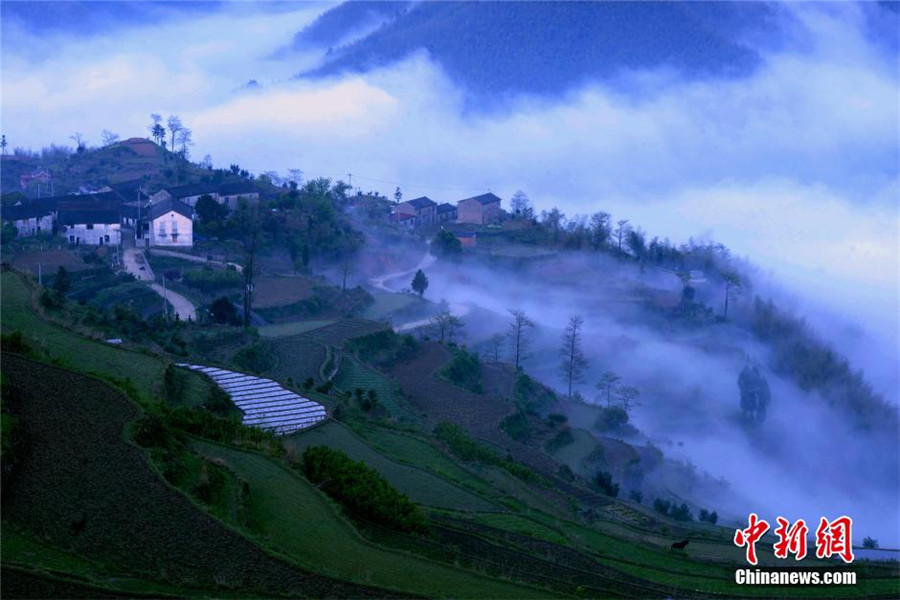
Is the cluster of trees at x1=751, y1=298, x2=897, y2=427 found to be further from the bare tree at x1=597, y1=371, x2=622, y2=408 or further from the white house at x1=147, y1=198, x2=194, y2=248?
the white house at x1=147, y1=198, x2=194, y2=248

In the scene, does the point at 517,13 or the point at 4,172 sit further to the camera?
the point at 517,13

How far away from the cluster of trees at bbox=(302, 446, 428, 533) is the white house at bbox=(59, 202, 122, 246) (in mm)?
17270

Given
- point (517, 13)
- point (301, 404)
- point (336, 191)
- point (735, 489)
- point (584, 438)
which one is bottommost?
point (735, 489)

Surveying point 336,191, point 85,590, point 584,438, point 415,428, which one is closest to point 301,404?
point 415,428

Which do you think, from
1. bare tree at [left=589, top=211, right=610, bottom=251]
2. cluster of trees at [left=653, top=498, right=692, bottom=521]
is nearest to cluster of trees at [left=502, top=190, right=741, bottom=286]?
bare tree at [left=589, top=211, right=610, bottom=251]

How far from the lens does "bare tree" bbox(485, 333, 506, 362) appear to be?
2070cm

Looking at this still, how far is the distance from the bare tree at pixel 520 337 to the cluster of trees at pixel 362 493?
40.6 feet

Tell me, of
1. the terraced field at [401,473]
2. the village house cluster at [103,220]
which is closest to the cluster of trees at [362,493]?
the terraced field at [401,473]

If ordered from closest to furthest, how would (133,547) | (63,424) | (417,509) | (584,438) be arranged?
(133,547)
(63,424)
(417,509)
(584,438)

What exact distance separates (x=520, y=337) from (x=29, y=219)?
39.6ft

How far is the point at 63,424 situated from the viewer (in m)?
6.98

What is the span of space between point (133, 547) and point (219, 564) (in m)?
0.50

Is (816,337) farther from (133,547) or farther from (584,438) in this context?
(133,547)

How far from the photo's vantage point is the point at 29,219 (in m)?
23.4
